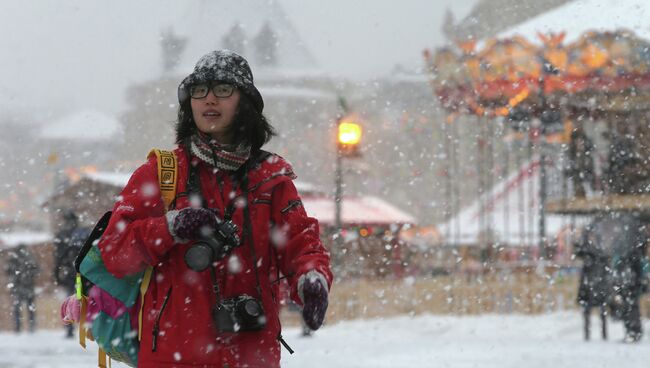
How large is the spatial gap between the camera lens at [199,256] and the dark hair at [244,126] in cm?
42

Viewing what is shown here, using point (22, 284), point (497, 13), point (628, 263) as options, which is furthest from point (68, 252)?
point (497, 13)

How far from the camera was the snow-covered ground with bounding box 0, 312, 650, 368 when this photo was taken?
960 centimetres

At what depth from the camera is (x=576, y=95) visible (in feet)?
51.2

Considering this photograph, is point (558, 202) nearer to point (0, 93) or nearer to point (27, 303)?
point (27, 303)

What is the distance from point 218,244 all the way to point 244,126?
450 millimetres

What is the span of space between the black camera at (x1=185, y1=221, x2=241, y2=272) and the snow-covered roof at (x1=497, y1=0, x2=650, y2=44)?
11.6m

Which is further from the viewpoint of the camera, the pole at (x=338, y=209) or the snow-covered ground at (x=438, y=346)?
the pole at (x=338, y=209)

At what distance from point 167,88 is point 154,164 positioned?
290ft

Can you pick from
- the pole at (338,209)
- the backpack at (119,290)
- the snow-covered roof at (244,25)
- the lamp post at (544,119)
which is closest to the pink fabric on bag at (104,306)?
the backpack at (119,290)

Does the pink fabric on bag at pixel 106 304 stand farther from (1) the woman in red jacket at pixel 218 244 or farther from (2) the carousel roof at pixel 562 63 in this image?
(2) the carousel roof at pixel 562 63

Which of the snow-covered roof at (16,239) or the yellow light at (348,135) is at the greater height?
the yellow light at (348,135)

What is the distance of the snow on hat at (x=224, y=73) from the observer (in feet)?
9.86

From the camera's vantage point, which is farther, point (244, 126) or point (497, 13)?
point (497, 13)

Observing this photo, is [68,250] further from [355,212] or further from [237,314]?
[355,212]
